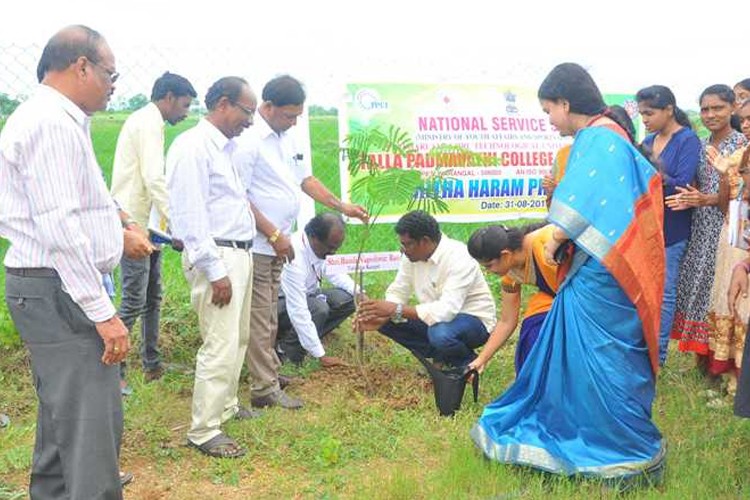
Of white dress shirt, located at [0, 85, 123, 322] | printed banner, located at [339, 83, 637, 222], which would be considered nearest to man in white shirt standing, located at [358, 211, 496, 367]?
printed banner, located at [339, 83, 637, 222]

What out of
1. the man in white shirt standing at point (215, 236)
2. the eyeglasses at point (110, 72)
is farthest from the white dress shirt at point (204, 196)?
the eyeglasses at point (110, 72)

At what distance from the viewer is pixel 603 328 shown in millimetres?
3543

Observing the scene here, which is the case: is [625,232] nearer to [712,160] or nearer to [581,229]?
[581,229]

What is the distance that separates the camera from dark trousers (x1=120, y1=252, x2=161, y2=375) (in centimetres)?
485

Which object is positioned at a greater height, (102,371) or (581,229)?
(581,229)

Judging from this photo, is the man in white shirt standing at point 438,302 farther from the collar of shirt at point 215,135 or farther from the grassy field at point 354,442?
the collar of shirt at point 215,135

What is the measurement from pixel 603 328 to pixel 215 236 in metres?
1.89

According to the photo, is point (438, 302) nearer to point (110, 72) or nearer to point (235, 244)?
point (235, 244)

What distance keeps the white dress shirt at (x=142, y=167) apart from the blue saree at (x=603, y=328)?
8.15 feet

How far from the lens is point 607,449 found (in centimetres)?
352

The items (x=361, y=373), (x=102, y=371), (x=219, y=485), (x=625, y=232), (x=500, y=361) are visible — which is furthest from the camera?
(x=500, y=361)

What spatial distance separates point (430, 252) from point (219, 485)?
196 centimetres

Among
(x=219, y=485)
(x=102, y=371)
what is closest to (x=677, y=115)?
(x=219, y=485)

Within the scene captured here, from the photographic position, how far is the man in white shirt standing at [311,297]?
521cm
